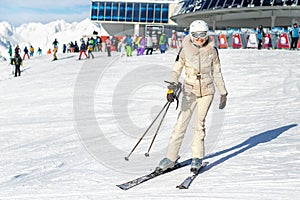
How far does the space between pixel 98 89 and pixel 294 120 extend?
8.14m

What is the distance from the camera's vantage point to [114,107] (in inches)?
454

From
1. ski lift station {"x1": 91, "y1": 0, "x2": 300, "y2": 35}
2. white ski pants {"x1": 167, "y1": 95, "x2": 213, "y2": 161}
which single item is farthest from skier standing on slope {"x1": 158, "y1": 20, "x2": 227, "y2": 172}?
ski lift station {"x1": 91, "y1": 0, "x2": 300, "y2": 35}

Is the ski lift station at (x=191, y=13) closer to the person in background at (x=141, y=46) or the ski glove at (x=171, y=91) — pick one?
the person in background at (x=141, y=46)

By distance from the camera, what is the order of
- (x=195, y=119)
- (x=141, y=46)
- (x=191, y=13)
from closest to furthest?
(x=195, y=119), (x=141, y=46), (x=191, y=13)

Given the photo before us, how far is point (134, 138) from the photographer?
792 cm

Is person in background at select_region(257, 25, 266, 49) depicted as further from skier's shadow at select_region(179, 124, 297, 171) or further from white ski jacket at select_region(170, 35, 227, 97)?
white ski jacket at select_region(170, 35, 227, 97)

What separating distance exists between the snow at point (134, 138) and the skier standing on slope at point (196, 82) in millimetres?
451

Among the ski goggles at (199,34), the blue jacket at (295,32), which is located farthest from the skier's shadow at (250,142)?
the blue jacket at (295,32)

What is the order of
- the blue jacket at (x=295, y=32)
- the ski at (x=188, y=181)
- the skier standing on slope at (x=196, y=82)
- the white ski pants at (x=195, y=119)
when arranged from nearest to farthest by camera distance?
the ski at (x=188, y=181) → the skier standing on slope at (x=196, y=82) → the white ski pants at (x=195, y=119) → the blue jacket at (x=295, y=32)

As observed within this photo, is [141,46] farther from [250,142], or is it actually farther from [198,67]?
[198,67]

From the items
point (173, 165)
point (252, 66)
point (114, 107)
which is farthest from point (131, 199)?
point (252, 66)

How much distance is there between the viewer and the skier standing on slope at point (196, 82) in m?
4.54

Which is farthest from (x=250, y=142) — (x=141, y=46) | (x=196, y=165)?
Result: (x=141, y=46)

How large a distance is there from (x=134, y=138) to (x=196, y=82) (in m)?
3.55
